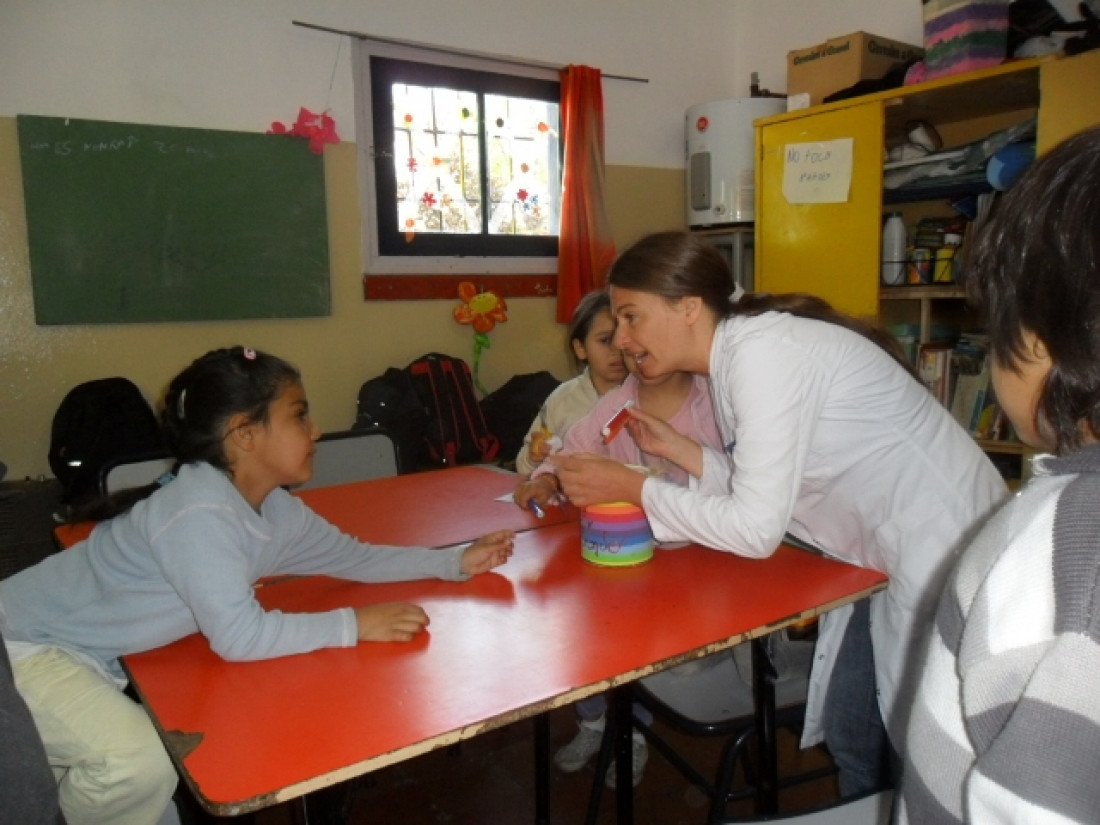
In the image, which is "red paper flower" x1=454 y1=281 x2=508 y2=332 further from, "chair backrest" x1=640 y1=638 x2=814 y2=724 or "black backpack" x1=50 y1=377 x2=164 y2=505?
"chair backrest" x1=640 y1=638 x2=814 y2=724

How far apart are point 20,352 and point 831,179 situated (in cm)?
301

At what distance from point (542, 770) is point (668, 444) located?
0.82 m

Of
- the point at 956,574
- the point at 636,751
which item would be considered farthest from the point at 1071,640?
the point at 636,751

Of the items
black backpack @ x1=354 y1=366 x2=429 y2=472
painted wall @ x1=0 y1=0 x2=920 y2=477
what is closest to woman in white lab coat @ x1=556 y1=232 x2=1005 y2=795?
black backpack @ x1=354 y1=366 x2=429 y2=472

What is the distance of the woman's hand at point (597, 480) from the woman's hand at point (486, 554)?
0.14 metres

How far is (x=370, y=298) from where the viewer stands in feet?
11.6

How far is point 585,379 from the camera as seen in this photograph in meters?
2.42

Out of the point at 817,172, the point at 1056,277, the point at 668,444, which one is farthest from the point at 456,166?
the point at 1056,277

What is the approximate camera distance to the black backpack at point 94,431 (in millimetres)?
2787

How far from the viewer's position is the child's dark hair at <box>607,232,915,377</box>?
4.77ft

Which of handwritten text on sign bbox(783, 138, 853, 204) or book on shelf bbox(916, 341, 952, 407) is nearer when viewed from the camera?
book on shelf bbox(916, 341, 952, 407)

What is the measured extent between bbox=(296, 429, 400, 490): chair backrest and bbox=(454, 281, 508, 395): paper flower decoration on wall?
4.49 feet

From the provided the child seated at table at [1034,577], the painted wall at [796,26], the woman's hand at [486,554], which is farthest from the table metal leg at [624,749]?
the painted wall at [796,26]

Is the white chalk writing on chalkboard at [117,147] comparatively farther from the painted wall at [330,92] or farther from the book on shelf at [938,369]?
the book on shelf at [938,369]
